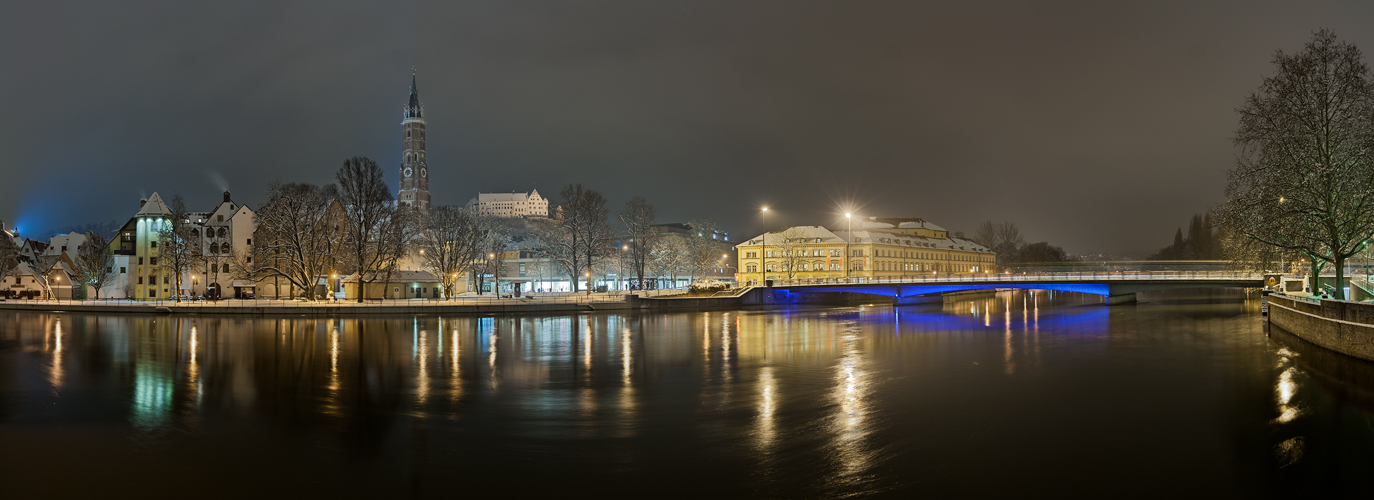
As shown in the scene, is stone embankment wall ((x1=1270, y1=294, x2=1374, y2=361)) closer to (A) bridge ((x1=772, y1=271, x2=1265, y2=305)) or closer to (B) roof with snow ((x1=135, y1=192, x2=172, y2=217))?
(A) bridge ((x1=772, y1=271, x2=1265, y2=305))

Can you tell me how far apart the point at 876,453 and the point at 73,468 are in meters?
15.3

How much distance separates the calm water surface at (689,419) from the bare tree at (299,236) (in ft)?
84.2

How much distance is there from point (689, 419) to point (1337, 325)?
24.0 meters

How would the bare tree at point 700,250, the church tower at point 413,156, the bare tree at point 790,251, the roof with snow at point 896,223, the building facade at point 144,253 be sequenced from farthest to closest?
1. the church tower at point 413,156
2. the roof with snow at point 896,223
3. the bare tree at point 700,250
4. the bare tree at point 790,251
5. the building facade at point 144,253

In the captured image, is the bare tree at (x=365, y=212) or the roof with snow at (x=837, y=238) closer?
the bare tree at (x=365, y=212)

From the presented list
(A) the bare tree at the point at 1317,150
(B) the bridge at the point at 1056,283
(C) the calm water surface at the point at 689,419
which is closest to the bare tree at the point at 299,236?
(C) the calm water surface at the point at 689,419

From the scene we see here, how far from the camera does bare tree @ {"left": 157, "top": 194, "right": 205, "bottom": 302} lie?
65750 mm

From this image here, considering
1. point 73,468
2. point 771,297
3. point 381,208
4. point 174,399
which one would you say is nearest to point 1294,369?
point 73,468

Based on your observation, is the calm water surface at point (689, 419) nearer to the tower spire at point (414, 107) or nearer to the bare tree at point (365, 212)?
the bare tree at point (365, 212)

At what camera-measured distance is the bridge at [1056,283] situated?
59750 mm

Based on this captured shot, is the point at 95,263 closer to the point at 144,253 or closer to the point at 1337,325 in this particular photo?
the point at 144,253

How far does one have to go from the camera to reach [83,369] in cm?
2625

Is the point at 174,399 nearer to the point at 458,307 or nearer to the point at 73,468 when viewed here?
the point at 73,468

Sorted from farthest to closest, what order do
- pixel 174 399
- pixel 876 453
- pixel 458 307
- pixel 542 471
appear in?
1. pixel 458 307
2. pixel 174 399
3. pixel 876 453
4. pixel 542 471
